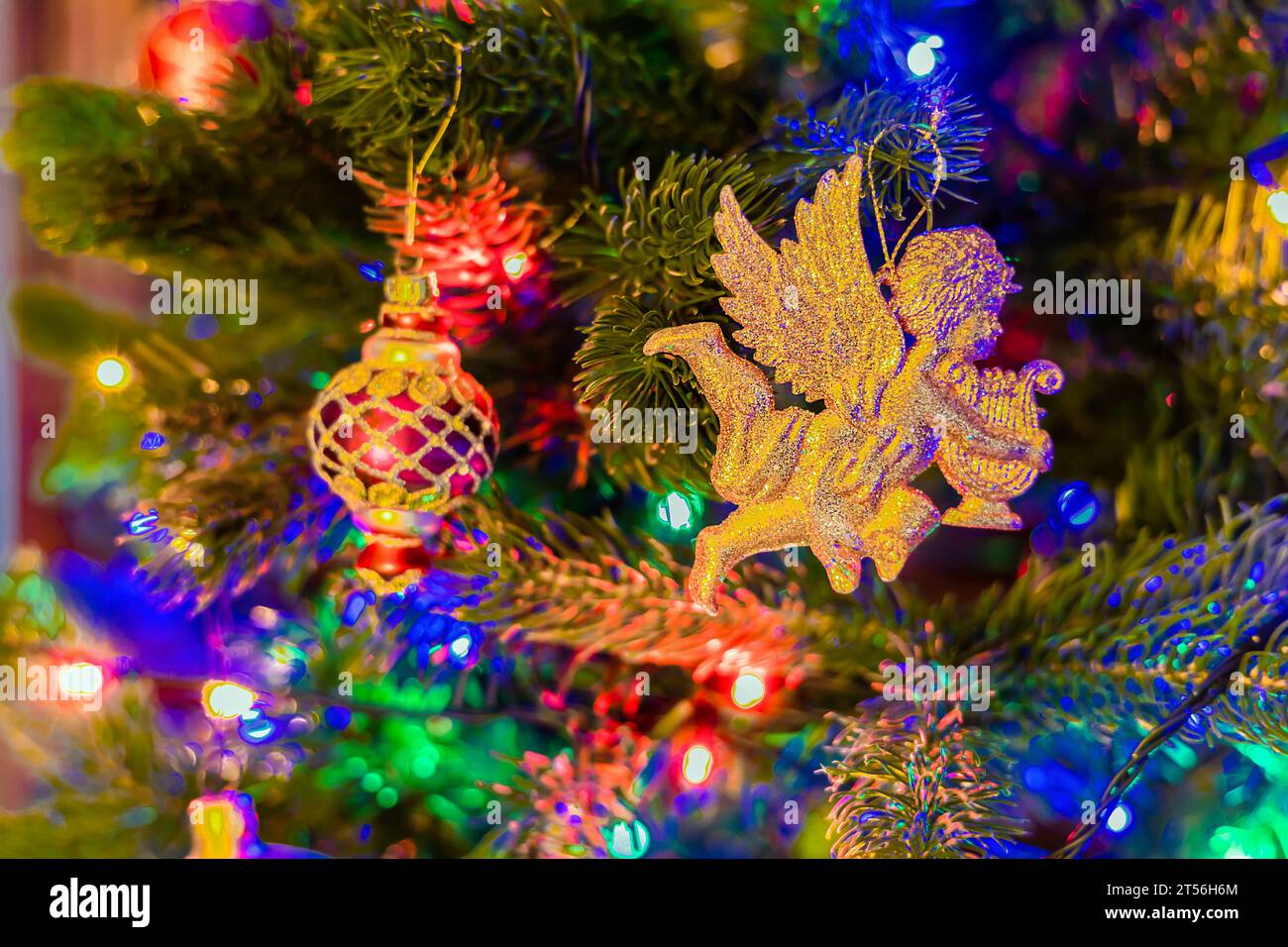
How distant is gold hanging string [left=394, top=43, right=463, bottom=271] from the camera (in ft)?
1.78

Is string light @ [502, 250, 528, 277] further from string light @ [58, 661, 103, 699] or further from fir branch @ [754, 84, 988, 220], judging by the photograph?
string light @ [58, 661, 103, 699]

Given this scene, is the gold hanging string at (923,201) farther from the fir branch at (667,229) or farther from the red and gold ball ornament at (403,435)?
the red and gold ball ornament at (403,435)

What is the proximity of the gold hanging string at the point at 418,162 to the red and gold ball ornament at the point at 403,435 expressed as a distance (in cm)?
3

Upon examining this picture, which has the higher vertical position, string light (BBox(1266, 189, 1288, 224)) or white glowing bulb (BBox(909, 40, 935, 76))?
Result: white glowing bulb (BBox(909, 40, 935, 76))

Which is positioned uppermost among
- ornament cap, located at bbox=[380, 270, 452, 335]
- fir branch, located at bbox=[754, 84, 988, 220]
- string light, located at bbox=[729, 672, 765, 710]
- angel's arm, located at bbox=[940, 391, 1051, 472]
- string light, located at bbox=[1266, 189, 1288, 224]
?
fir branch, located at bbox=[754, 84, 988, 220]

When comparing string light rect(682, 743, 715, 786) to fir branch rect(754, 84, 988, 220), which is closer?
fir branch rect(754, 84, 988, 220)

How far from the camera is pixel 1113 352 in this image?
0.65 metres

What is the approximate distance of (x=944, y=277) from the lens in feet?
1.89

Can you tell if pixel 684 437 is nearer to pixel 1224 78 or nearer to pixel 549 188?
pixel 549 188

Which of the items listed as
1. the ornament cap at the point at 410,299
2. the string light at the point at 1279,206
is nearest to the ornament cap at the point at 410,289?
the ornament cap at the point at 410,299

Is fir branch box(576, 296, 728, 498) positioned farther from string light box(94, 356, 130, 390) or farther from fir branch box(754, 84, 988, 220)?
string light box(94, 356, 130, 390)

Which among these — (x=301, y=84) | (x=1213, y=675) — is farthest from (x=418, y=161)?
(x=1213, y=675)

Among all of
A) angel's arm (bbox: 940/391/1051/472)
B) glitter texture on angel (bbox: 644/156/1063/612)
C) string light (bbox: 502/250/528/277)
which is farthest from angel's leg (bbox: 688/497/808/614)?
string light (bbox: 502/250/528/277)

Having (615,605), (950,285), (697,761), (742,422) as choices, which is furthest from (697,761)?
(950,285)
